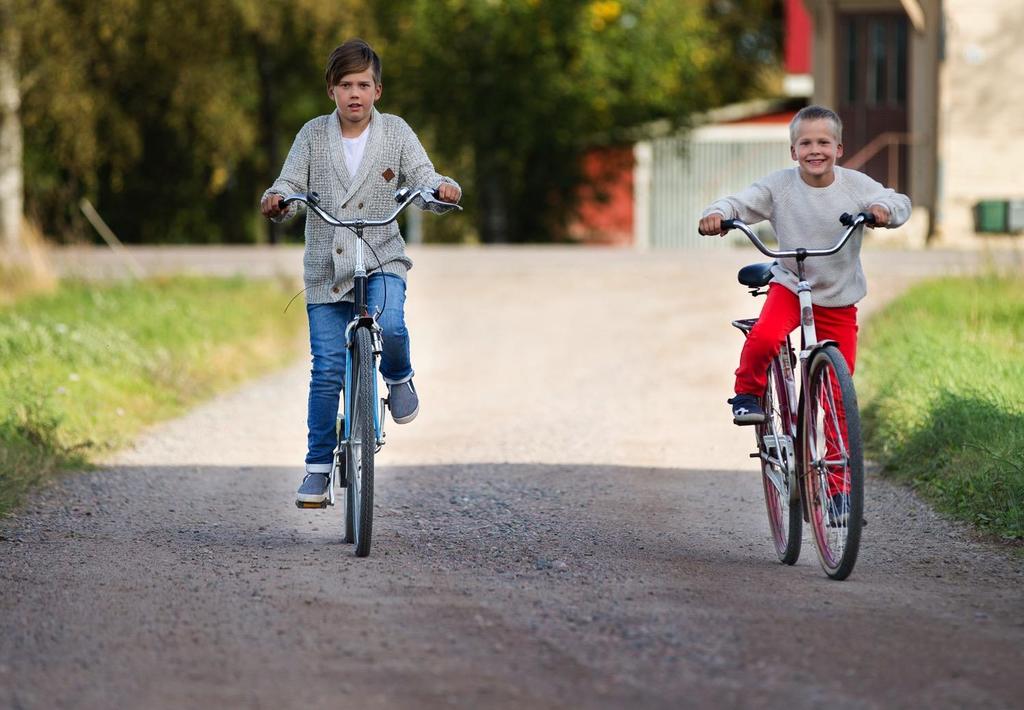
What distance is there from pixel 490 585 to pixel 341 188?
1.73 metres

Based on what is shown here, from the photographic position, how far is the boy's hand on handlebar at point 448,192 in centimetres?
643

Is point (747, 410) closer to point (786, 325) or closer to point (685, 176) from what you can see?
point (786, 325)

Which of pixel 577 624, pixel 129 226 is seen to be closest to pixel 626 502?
pixel 577 624

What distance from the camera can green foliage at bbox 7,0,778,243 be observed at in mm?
28094

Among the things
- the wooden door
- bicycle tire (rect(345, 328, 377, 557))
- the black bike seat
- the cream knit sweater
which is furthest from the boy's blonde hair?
the wooden door

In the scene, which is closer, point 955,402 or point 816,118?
point 816,118

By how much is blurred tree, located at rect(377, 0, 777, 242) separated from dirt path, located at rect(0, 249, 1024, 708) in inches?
874

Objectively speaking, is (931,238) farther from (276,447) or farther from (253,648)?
(253,648)

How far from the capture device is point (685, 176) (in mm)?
34906

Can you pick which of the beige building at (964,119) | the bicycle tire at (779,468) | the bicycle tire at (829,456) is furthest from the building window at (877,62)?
the bicycle tire at (829,456)

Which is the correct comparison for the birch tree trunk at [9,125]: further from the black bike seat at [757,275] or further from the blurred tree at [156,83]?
the black bike seat at [757,275]

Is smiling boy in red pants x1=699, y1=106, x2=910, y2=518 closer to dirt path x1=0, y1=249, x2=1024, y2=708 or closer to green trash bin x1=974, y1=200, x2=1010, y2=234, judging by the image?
dirt path x1=0, y1=249, x2=1024, y2=708

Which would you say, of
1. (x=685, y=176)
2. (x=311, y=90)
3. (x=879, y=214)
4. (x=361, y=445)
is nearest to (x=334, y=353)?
(x=361, y=445)

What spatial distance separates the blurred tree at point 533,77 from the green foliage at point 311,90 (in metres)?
A: 0.04
